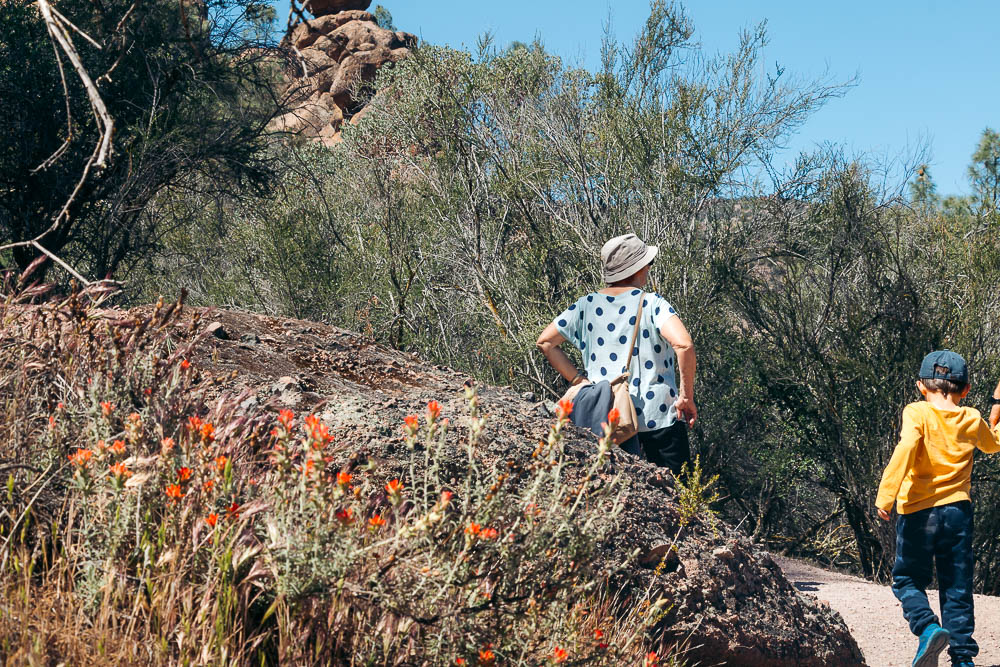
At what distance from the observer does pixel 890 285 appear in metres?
10.7

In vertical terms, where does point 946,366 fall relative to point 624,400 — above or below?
above

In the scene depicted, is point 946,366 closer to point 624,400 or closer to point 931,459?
point 931,459

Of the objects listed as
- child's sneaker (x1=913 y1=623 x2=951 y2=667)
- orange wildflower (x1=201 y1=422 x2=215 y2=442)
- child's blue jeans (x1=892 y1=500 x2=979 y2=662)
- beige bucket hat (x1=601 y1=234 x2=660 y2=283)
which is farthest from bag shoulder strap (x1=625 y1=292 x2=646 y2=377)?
orange wildflower (x1=201 y1=422 x2=215 y2=442)

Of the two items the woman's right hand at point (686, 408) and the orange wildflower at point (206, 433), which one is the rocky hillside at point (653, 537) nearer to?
the woman's right hand at point (686, 408)

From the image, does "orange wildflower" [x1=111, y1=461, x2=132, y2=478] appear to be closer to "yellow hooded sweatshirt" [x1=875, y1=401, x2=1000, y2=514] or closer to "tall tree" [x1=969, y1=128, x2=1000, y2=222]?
"yellow hooded sweatshirt" [x1=875, y1=401, x2=1000, y2=514]

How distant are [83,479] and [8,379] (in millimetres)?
850

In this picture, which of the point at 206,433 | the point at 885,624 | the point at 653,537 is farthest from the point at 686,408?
the point at 206,433

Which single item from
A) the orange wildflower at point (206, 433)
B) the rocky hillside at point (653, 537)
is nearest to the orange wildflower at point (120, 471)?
the orange wildflower at point (206, 433)

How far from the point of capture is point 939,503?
168 inches

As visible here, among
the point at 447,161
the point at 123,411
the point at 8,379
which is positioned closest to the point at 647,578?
the point at 123,411

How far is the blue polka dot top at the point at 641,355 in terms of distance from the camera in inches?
175

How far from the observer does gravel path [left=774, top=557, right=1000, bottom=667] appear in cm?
500

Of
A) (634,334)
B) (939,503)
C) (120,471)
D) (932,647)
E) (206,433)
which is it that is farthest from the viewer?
(634,334)

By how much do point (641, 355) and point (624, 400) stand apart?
15.4 inches
